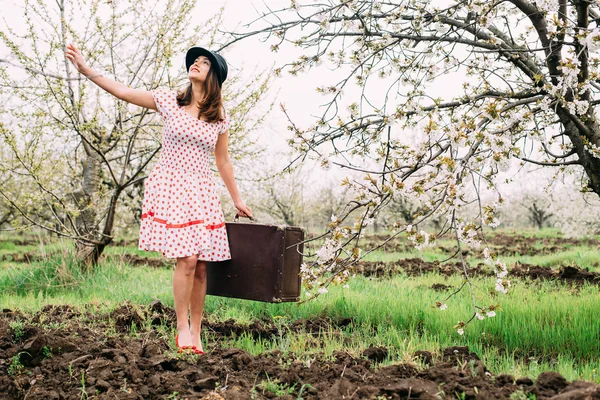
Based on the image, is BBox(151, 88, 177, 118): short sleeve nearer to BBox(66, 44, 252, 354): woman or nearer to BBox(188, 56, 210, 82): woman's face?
BBox(66, 44, 252, 354): woman

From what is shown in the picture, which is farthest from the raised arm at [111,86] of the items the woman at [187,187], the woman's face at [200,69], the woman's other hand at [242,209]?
the woman's other hand at [242,209]

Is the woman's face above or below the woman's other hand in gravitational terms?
above

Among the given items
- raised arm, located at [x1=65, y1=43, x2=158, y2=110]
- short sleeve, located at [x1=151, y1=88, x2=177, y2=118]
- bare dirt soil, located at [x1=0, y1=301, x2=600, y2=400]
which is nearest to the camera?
bare dirt soil, located at [x1=0, y1=301, x2=600, y2=400]

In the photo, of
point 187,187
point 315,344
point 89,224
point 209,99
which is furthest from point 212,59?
point 89,224

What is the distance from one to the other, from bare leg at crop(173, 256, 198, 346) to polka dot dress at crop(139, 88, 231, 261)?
100mm

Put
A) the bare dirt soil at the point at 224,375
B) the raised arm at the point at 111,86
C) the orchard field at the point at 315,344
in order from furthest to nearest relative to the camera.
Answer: the raised arm at the point at 111,86 → the orchard field at the point at 315,344 → the bare dirt soil at the point at 224,375

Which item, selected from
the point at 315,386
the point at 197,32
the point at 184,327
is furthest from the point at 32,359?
the point at 197,32

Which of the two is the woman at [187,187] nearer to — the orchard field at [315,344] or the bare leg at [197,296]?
the bare leg at [197,296]

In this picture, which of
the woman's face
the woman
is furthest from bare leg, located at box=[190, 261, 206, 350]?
the woman's face

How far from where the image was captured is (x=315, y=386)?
2.86m

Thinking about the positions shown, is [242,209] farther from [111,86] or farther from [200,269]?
[111,86]

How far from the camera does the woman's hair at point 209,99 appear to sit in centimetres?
403

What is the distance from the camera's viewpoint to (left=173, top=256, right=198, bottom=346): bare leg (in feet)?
12.8

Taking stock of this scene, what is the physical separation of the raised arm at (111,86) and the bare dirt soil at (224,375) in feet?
5.38
